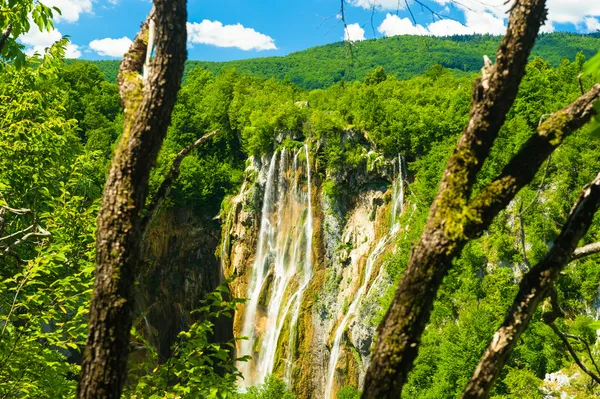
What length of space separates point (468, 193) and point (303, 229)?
69.4 ft

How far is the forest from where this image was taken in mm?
1995

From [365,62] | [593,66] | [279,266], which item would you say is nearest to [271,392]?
[279,266]

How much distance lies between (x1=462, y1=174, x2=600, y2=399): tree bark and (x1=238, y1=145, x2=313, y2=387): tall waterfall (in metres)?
19.9

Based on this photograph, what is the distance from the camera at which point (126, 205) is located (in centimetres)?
215

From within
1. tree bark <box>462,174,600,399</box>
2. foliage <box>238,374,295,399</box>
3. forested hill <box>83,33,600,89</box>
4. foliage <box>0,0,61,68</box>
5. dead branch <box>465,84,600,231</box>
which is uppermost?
forested hill <box>83,33,600,89</box>

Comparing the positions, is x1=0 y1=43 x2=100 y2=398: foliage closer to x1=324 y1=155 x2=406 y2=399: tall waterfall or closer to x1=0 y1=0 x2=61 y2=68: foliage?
x1=0 y1=0 x2=61 y2=68: foliage

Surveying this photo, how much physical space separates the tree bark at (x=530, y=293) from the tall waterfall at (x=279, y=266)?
19.9 meters

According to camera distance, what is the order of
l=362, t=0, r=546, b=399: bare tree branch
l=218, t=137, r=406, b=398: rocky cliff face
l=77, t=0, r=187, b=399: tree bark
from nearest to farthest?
l=362, t=0, r=546, b=399: bare tree branch, l=77, t=0, r=187, b=399: tree bark, l=218, t=137, r=406, b=398: rocky cliff face

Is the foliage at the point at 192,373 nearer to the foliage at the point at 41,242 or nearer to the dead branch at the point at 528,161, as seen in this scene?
the foliage at the point at 41,242

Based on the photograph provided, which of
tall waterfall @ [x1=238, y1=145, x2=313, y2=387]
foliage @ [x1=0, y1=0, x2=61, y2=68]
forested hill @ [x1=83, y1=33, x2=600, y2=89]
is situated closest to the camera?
foliage @ [x1=0, y1=0, x2=61, y2=68]

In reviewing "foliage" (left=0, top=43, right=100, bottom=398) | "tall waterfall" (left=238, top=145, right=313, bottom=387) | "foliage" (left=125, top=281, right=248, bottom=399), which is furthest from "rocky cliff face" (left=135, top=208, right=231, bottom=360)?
"foliage" (left=125, top=281, right=248, bottom=399)

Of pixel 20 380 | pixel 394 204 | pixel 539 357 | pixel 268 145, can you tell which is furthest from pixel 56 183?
pixel 268 145

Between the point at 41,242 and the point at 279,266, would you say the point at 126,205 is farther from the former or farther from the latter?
the point at 279,266

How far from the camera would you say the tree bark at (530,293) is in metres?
1.92
